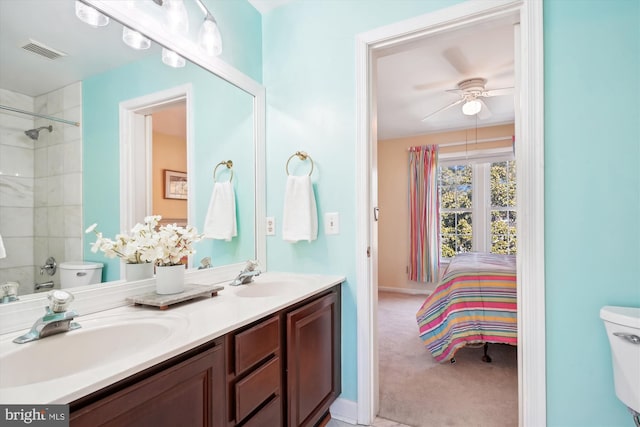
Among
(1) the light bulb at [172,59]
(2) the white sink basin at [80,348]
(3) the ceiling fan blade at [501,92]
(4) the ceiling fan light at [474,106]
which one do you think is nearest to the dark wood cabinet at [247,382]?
(2) the white sink basin at [80,348]

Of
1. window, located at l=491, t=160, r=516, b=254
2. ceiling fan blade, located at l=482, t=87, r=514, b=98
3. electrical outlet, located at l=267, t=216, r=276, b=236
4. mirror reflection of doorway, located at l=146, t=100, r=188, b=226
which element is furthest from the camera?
window, located at l=491, t=160, r=516, b=254

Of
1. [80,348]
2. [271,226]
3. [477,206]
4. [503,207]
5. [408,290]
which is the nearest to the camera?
[80,348]

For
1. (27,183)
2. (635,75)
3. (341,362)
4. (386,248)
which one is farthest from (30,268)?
(386,248)

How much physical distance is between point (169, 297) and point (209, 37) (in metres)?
1.23

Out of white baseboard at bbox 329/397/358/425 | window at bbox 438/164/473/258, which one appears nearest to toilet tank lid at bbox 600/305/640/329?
white baseboard at bbox 329/397/358/425

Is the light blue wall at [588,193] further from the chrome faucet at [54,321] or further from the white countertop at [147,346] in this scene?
the chrome faucet at [54,321]

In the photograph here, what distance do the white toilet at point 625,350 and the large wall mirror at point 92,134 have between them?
5.82 feet

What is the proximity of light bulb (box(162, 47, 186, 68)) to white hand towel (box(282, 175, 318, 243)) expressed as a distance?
2.66ft

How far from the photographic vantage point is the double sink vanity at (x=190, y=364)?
0.73m

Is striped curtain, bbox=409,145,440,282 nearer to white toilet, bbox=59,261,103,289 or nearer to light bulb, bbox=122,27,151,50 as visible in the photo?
light bulb, bbox=122,27,151,50

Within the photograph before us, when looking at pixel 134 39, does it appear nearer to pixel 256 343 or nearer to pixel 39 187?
pixel 39 187

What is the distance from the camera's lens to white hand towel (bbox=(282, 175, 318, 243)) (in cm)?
188

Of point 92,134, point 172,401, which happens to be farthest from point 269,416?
point 92,134

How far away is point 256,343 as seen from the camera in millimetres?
1179
